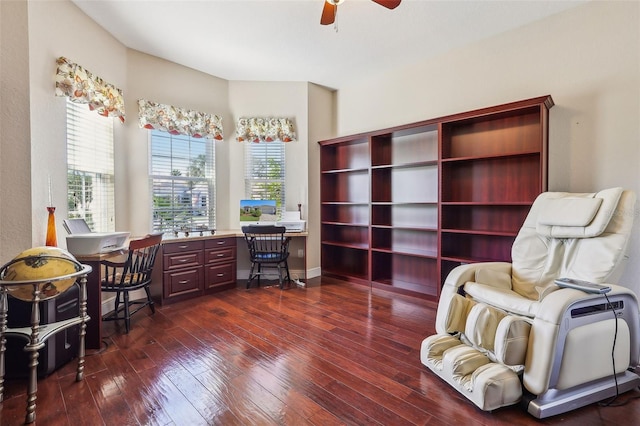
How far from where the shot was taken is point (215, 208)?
4180 millimetres

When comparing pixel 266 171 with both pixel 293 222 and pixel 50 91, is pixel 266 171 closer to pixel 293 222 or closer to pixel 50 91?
pixel 293 222

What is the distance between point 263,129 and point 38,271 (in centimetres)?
308

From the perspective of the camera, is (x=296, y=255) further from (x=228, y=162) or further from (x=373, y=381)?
(x=373, y=381)

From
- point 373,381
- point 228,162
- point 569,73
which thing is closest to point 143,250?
point 228,162

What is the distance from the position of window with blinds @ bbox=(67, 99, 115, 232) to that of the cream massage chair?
3.26m

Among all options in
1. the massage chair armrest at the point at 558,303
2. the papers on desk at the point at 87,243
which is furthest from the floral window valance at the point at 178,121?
the massage chair armrest at the point at 558,303

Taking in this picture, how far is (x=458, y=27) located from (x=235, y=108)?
296cm

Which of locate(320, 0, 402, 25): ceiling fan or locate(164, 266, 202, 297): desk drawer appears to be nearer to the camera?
locate(320, 0, 402, 25): ceiling fan

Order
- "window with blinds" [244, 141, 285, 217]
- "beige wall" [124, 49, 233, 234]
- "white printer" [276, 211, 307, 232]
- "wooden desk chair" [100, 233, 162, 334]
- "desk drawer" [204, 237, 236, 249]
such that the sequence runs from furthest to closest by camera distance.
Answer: "window with blinds" [244, 141, 285, 217]
"white printer" [276, 211, 307, 232]
"desk drawer" [204, 237, 236, 249]
"beige wall" [124, 49, 233, 234]
"wooden desk chair" [100, 233, 162, 334]

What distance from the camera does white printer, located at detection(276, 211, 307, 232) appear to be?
402cm

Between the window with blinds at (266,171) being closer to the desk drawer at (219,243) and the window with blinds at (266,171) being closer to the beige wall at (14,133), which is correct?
the desk drawer at (219,243)

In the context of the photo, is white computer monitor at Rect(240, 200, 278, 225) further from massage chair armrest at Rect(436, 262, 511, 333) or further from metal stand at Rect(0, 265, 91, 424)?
massage chair armrest at Rect(436, 262, 511, 333)

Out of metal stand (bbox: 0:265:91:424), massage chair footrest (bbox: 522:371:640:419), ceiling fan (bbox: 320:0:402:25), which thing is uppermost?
ceiling fan (bbox: 320:0:402:25)

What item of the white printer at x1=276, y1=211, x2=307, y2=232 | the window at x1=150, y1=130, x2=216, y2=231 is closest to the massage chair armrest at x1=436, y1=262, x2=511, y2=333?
the white printer at x1=276, y1=211, x2=307, y2=232
